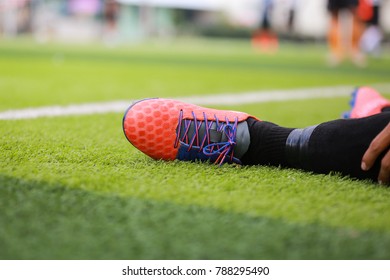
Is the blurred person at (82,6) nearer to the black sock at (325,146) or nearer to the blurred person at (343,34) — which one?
the blurred person at (343,34)

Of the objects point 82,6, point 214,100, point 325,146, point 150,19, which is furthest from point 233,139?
point 150,19

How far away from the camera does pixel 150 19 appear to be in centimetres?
3516

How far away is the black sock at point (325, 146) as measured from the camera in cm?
159

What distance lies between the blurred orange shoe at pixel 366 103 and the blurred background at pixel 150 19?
646 inches

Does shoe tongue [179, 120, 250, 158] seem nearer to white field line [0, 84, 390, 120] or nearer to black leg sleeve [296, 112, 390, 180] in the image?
black leg sleeve [296, 112, 390, 180]

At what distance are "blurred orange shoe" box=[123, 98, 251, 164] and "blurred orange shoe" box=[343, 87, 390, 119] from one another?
707mm

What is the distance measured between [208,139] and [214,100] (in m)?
2.24

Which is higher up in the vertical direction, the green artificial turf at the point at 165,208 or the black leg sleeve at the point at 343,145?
the black leg sleeve at the point at 343,145

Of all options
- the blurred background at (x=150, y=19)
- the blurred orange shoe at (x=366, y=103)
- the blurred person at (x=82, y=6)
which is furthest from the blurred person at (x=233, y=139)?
the blurred person at (x=82, y=6)

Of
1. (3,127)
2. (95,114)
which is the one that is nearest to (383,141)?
(3,127)

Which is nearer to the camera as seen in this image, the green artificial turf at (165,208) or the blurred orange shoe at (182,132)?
the green artificial turf at (165,208)

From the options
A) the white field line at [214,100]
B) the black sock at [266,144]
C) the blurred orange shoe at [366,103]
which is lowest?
the white field line at [214,100]

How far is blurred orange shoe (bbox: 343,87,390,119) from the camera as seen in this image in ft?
7.31

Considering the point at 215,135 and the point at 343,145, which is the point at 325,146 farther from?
the point at 215,135
